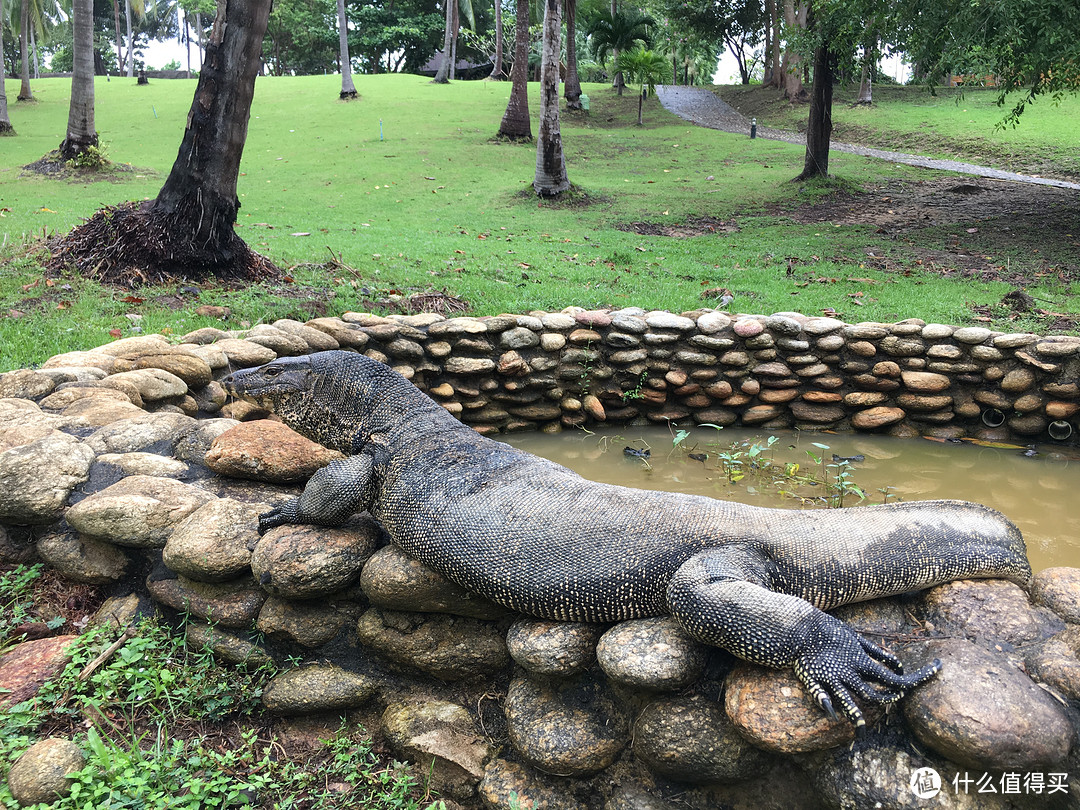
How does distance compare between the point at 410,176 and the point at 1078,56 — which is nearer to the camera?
the point at 1078,56

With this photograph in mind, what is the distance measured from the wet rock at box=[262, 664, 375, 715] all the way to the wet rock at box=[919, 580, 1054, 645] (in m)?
2.26

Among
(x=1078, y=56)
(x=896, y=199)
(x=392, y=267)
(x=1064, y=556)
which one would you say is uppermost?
(x=1078, y=56)

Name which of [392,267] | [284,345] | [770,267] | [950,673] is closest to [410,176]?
[392,267]

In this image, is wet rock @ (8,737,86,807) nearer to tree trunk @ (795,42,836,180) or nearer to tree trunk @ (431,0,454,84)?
tree trunk @ (795,42,836,180)

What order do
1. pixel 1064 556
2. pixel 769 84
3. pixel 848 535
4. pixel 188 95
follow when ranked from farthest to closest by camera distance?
pixel 769 84, pixel 188 95, pixel 1064 556, pixel 848 535

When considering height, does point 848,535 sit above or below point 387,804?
above

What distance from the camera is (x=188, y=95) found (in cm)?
2962

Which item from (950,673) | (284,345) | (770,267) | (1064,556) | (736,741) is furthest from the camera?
(770,267)

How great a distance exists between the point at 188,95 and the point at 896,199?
27.6m

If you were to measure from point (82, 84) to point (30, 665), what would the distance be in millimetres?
15975

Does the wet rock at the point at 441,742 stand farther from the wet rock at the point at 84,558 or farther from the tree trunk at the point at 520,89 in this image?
the tree trunk at the point at 520,89

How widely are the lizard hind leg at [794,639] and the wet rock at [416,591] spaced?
900 mm

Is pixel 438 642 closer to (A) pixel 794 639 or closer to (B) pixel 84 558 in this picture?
(A) pixel 794 639

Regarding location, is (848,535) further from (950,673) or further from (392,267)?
(392,267)
